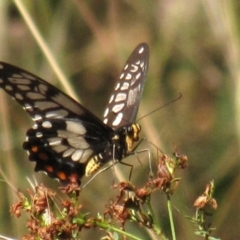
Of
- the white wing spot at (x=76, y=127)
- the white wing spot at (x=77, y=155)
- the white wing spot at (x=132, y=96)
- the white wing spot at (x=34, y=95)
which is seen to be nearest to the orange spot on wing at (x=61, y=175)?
the white wing spot at (x=77, y=155)

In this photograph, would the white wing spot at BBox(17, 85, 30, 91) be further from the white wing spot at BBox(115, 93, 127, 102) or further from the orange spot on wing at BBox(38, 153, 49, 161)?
the white wing spot at BBox(115, 93, 127, 102)

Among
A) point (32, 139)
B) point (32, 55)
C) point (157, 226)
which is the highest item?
point (32, 55)

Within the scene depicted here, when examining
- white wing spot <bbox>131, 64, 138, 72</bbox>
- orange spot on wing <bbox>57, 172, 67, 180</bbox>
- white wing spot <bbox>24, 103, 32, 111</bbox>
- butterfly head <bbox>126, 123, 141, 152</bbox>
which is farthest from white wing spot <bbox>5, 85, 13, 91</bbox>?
white wing spot <bbox>131, 64, 138, 72</bbox>

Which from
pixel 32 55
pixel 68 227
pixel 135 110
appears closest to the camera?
pixel 68 227

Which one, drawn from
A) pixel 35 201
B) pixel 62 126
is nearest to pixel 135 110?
pixel 62 126

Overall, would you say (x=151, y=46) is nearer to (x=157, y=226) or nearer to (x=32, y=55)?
(x=32, y=55)

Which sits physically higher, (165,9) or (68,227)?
(165,9)

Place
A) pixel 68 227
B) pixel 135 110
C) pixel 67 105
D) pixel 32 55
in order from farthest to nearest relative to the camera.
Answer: pixel 32 55
pixel 135 110
pixel 67 105
pixel 68 227

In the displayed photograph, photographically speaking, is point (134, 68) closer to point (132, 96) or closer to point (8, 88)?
Answer: point (132, 96)
